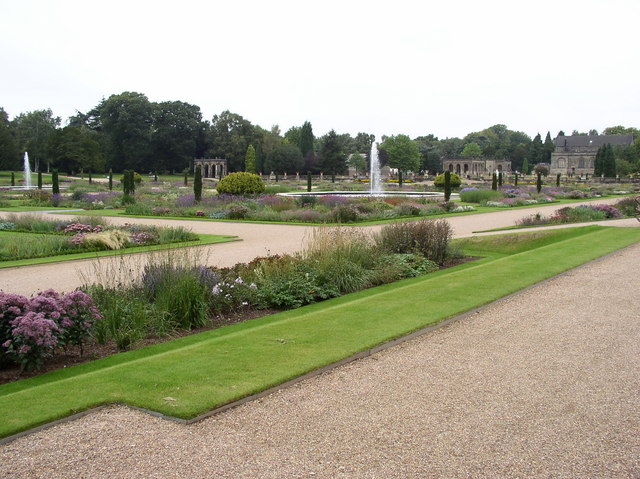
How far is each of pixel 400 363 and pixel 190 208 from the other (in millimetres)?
24311

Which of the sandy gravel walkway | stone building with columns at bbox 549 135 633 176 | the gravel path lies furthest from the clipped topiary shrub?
stone building with columns at bbox 549 135 633 176

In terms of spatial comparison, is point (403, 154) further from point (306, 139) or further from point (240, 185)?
point (240, 185)

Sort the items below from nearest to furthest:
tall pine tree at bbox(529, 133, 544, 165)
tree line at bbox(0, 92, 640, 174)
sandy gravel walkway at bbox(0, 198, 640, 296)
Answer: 1. sandy gravel walkway at bbox(0, 198, 640, 296)
2. tree line at bbox(0, 92, 640, 174)
3. tall pine tree at bbox(529, 133, 544, 165)

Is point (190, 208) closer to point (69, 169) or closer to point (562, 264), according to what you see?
point (562, 264)

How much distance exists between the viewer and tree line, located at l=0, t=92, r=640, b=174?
3248 inches

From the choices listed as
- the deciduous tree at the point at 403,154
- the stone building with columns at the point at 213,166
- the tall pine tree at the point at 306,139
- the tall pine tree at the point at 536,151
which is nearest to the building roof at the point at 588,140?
the tall pine tree at the point at 536,151

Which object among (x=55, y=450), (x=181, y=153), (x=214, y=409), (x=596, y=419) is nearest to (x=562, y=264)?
(x=596, y=419)

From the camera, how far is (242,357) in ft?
21.1

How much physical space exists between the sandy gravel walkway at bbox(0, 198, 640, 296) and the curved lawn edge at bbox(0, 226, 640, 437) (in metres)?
1.96

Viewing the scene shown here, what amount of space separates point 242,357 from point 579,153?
14326cm

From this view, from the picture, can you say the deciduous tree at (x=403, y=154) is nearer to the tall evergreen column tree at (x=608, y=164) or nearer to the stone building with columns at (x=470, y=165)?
the stone building with columns at (x=470, y=165)

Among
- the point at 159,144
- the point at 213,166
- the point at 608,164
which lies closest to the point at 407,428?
the point at 213,166

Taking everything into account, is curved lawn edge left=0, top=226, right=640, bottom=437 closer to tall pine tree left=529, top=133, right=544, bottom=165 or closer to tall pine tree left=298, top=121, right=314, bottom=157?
tall pine tree left=298, top=121, right=314, bottom=157

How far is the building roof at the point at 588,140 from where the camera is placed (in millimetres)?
133250
